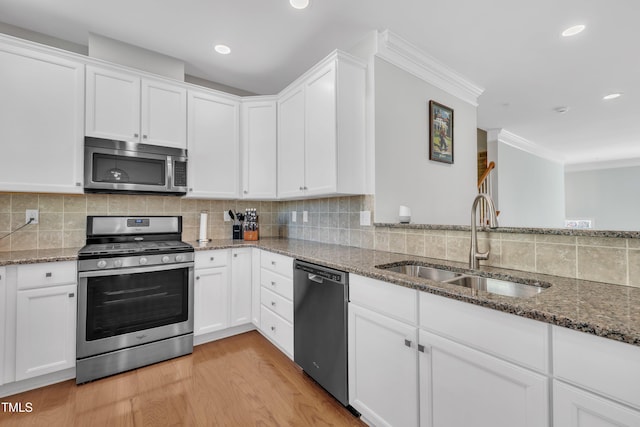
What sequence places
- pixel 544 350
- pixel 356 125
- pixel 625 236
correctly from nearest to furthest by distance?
pixel 544 350 → pixel 625 236 → pixel 356 125

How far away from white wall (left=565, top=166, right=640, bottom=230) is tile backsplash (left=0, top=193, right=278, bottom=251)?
10.0 m

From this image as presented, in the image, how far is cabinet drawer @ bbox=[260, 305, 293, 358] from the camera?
2.16 meters

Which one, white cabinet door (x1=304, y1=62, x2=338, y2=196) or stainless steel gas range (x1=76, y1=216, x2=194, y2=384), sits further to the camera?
white cabinet door (x1=304, y1=62, x2=338, y2=196)

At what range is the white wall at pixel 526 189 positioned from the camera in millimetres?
4965

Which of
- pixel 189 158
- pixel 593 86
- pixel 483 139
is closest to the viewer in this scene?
pixel 189 158

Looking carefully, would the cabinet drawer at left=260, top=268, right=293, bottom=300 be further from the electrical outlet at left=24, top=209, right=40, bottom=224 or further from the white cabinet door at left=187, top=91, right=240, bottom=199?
the electrical outlet at left=24, top=209, right=40, bottom=224

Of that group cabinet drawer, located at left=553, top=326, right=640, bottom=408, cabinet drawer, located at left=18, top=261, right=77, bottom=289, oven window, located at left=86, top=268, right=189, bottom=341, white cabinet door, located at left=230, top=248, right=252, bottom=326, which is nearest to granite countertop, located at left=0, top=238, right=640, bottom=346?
cabinet drawer, located at left=553, top=326, right=640, bottom=408

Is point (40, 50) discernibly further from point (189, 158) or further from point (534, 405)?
point (534, 405)

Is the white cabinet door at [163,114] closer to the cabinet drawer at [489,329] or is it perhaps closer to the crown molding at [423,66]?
the crown molding at [423,66]

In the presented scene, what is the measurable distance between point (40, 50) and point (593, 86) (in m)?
5.50

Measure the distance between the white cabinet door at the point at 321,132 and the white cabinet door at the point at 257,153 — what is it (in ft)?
2.05

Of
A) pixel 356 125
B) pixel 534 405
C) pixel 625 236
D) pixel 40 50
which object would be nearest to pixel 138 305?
pixel 40 50

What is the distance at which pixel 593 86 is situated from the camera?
11.1 feet

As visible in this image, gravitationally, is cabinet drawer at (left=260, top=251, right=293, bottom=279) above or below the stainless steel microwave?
below
